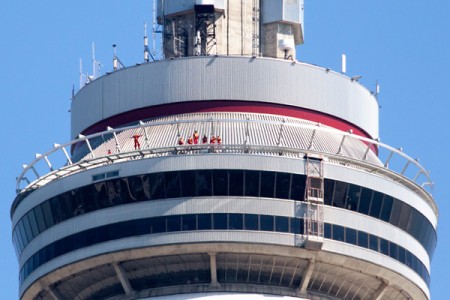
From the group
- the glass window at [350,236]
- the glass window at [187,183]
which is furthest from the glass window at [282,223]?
the glass window at [187,183]

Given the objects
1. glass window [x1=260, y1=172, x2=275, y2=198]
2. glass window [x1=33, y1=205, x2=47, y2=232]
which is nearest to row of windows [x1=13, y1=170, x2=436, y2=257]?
glass window [x1=260, y1=172, x2=275, y2=198]

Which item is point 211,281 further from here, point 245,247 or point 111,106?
point 111,106

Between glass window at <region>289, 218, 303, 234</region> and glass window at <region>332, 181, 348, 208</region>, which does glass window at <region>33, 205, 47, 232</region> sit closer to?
glass window at <region>289, 218, 303, 234</region>

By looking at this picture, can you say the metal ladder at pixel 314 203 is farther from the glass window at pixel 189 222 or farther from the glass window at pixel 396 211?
the glass window at pixel 189 222

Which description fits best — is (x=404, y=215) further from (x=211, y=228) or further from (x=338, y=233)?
(x=211, y=228)

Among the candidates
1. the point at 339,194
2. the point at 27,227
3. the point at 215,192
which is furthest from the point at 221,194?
the point at 27,227
